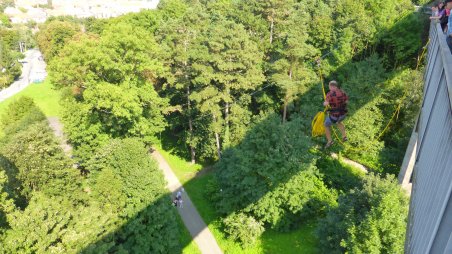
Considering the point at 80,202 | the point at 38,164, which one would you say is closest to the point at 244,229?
the point at 80,202

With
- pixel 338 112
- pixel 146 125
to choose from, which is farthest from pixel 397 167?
pixel 146 125

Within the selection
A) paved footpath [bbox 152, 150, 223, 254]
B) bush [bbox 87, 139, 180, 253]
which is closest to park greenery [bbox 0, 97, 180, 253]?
bush [bbox 87, 139, 180, 253]

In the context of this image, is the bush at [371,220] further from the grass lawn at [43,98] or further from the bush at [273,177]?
the grass lawn at [43,98]

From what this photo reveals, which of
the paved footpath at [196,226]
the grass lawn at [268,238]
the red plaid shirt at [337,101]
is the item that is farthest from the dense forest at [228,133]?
the red plaid shirt at [337,101]

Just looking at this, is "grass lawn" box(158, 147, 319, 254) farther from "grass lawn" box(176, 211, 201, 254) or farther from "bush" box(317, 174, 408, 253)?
"bush" box(317, 174, 408, 253)

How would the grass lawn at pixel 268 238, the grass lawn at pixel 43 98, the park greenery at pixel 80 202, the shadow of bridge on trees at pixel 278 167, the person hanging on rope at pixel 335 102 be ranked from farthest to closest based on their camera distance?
1. the grass lawn at pixel 43 98
2. the grass lawn at pixel 268 238
3. the shadow of bridge on trees at pixel 278 167
4. the park greenery at pixel 80 202
5. the person hanging on rope at pixel 335 102

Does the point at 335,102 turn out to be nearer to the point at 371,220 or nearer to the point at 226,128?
the point at 371,220

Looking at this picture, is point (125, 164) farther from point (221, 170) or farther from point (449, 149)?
point (449, 149)
